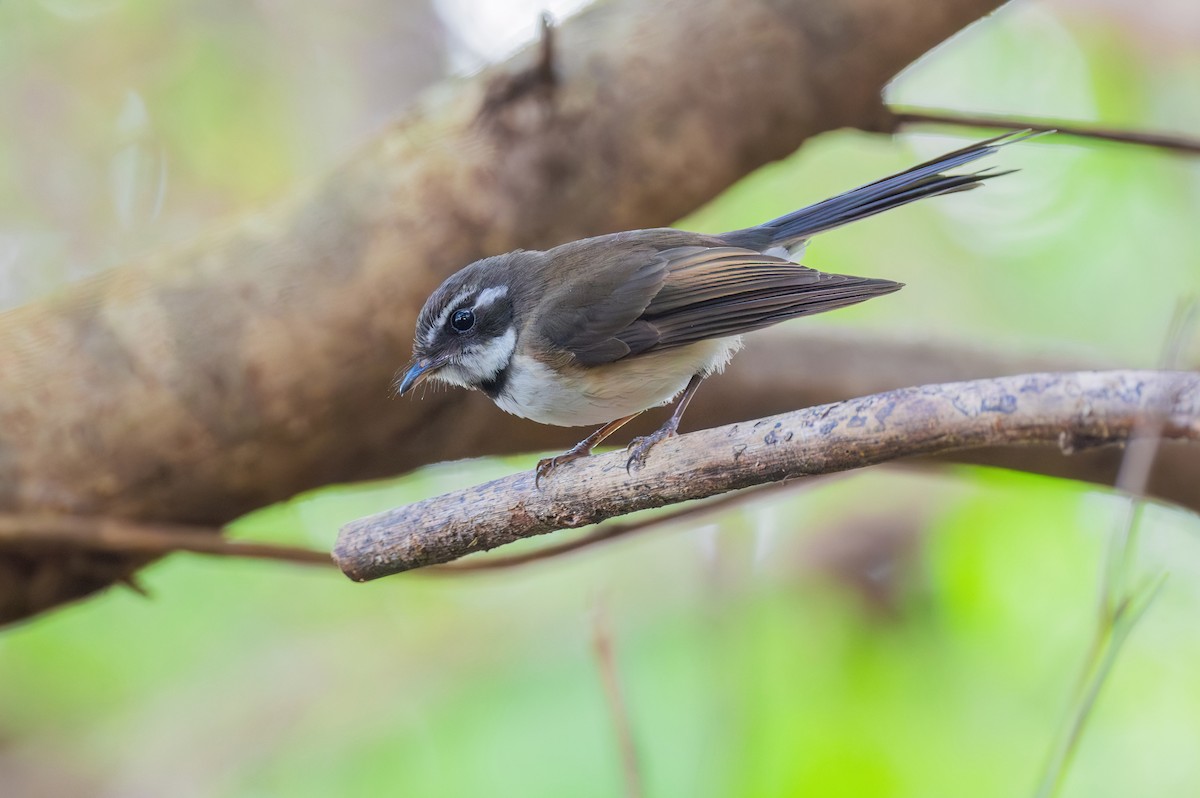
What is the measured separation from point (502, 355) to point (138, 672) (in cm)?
414

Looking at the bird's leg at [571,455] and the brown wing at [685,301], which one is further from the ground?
the brown wing at [685,301]

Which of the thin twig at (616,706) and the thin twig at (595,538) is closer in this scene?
the thin twig at (616,706)

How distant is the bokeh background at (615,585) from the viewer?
4621 millimetres

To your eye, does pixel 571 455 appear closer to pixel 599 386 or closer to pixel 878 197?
pixel 599 386

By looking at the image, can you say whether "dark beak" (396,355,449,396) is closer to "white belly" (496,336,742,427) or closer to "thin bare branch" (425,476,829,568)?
"white belly" (496,336,742,427)

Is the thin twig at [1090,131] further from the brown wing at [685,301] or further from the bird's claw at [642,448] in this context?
the bird's claw at [642,448]

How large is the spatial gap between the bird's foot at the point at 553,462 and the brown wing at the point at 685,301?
0.26 m

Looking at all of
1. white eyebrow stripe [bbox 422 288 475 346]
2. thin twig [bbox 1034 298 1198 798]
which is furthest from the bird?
thin twig [bbox 1034 298 1198 798]

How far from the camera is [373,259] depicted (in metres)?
3.31

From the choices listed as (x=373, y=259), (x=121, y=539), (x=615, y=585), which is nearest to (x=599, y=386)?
(x=373, y=259)

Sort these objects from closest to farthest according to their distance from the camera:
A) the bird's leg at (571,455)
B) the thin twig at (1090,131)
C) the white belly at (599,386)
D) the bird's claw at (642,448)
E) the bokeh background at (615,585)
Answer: the bird's claw at (642,448)
the bird's leg at (571,455)
the white belly at (599,386)
the thin twig at (1090,131)
the bokeh background at (615,585)

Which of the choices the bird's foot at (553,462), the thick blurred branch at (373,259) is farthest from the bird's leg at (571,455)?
the thick blurred branch at (373,259)

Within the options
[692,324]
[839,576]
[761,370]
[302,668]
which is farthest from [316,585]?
[692,324]

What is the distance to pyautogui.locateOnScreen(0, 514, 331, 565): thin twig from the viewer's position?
300 centimetres
